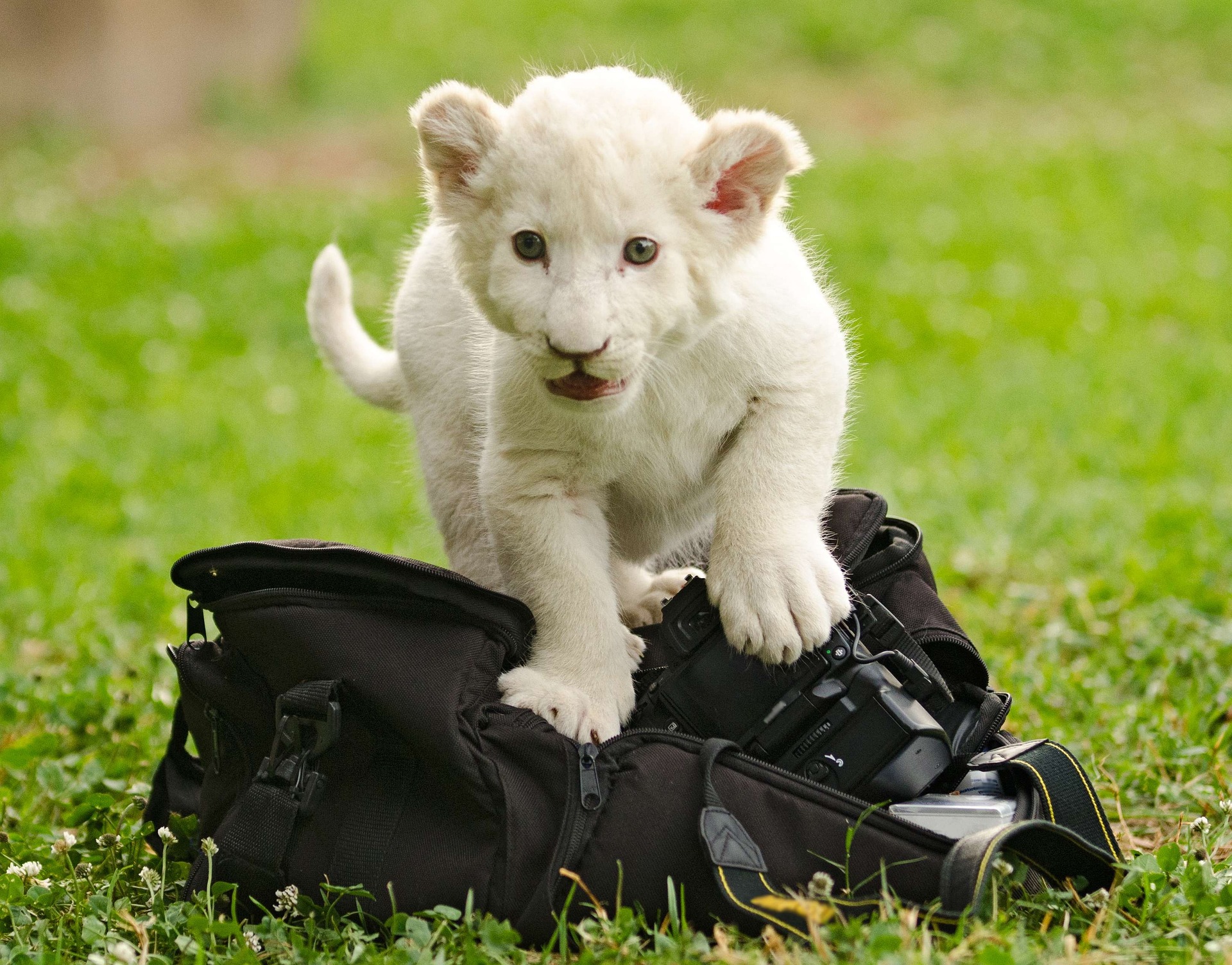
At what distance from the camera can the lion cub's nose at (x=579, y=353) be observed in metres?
2.05

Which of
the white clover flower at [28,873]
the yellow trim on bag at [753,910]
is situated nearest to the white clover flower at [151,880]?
the white clover flower at [28,873]

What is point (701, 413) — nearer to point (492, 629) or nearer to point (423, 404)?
point (492, 629)

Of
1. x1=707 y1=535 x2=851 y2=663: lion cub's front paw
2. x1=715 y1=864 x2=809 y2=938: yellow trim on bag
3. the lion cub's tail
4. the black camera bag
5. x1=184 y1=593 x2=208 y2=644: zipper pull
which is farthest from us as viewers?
the lion cub's tail

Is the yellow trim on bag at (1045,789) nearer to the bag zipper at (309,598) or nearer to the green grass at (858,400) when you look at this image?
the green grass at (858,400)

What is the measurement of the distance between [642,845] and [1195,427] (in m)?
4.34

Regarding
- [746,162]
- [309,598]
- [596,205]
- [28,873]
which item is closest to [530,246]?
[596,205]

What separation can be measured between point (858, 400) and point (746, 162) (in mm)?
3330

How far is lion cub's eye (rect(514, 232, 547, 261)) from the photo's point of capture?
2.12 meters

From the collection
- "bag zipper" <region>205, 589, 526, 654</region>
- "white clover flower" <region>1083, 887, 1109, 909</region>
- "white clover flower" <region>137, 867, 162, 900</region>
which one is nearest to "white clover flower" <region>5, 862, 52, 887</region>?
"white clover flower" <region>137, 867, 162, 900</region>

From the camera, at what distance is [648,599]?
2939mm

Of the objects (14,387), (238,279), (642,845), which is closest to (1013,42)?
(238,279)

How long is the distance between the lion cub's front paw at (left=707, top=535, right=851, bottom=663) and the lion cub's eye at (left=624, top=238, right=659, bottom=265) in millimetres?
575

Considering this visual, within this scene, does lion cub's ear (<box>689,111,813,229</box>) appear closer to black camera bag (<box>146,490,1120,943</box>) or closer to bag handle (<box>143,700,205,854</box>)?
black camera bag (<box>146,490,1120,943</box>)

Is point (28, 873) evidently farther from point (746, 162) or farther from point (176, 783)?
point (746, 162)
